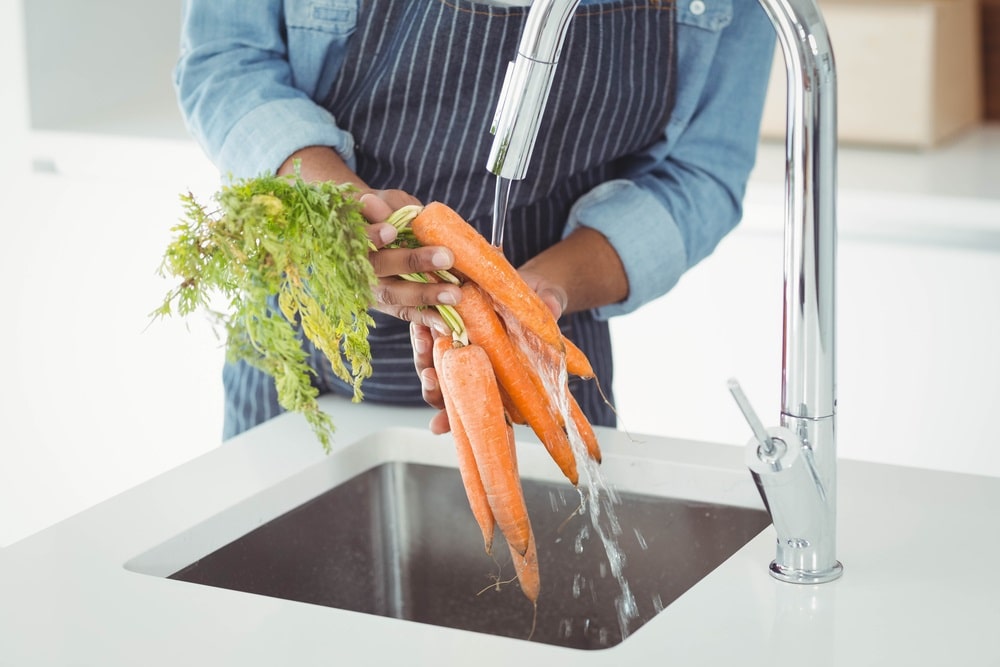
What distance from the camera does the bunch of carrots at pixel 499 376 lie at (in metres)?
0.93

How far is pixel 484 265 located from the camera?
0.93 metres

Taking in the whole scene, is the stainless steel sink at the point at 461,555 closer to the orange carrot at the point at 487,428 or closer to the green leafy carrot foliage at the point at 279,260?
the orange carrot at the point at 487,428

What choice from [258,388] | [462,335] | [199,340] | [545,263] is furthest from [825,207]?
[199,340]

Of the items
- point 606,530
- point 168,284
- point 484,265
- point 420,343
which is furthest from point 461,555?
point 168,284

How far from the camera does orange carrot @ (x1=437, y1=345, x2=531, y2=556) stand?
96 cm

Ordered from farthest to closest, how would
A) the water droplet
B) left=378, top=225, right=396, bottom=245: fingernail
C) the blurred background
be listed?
the blurred background
the water droplet
left=378, top=225, right=396, bottom=245: fingernail

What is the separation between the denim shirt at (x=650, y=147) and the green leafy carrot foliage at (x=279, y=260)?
34 cm

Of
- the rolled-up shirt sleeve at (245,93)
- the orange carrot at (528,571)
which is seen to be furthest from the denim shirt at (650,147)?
the orange carrot at (528,571)

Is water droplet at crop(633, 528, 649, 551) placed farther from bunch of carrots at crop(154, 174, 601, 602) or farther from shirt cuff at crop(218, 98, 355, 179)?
shirt cuff at crop(218, 98, 355, 179)

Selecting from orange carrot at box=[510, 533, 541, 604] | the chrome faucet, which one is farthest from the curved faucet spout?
orange carrot at box=[510, 533, 541, 604]

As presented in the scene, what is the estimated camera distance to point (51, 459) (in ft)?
7.88

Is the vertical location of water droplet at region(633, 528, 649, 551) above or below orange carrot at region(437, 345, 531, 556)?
below

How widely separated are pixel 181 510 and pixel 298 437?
0.56 ft

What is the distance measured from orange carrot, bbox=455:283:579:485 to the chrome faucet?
5.9 inches
